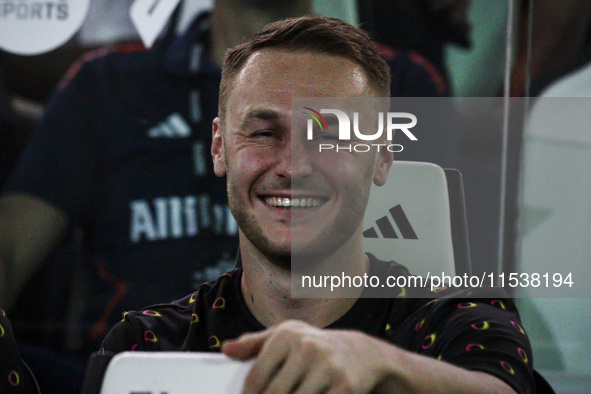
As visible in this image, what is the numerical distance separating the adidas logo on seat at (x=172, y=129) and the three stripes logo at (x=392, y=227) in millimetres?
1239

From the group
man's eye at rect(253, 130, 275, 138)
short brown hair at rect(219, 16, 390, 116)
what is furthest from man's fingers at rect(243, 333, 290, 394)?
short brown hair at rect(219, 16, 390, 116)

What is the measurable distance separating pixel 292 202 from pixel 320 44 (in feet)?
0.98

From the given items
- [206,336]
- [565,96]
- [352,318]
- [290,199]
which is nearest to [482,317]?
[352,318]

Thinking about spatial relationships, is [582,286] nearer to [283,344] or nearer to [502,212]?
[502,212]

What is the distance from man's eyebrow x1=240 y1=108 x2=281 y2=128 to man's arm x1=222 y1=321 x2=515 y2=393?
51 centimetres

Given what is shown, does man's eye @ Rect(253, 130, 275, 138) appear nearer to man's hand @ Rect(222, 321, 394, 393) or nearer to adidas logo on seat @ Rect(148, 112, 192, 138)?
man's hand @ Rect(222, 321, 394, 393)

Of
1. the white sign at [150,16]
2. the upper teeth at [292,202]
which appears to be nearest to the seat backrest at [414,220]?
the upper teeth at [292,202]

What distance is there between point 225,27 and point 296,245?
154 cm

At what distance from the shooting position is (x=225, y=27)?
2.40 meters

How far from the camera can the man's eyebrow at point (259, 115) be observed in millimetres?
1082

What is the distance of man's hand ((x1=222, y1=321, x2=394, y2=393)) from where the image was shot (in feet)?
1.96

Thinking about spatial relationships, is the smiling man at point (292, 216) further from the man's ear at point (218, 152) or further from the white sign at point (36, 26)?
the white sign at point (36, 26)

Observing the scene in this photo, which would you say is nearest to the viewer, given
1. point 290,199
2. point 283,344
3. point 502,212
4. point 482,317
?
point 283,344

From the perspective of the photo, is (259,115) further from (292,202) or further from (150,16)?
(150,16)
